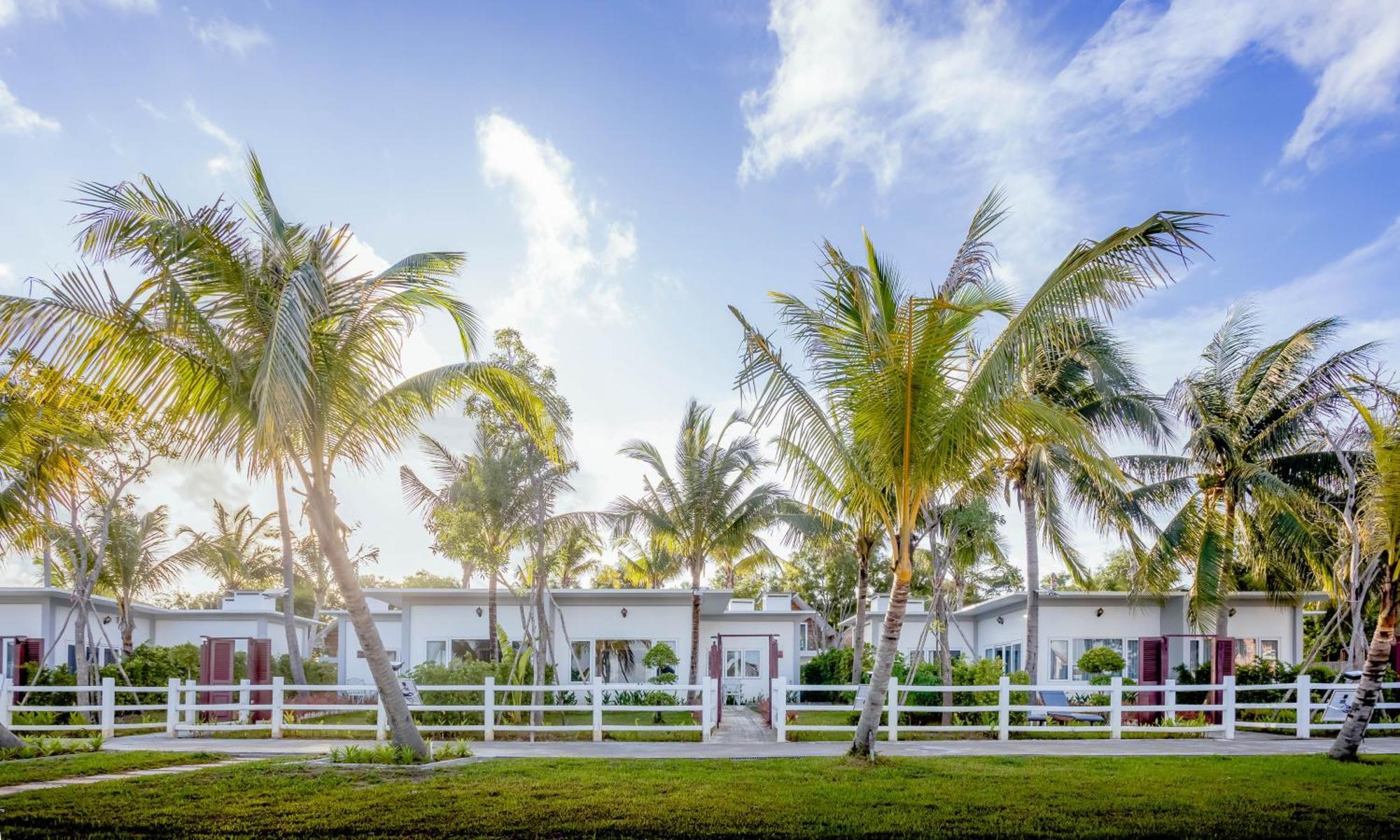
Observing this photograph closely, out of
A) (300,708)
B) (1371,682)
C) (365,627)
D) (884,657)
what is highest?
(365,627)

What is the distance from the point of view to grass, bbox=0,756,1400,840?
7.95m

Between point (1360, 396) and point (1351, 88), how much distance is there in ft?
27.0

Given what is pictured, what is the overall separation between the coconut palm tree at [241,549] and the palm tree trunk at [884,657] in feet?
80.8

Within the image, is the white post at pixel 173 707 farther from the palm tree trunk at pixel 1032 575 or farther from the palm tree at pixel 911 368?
the palm tree trunk at pixel 1032 575

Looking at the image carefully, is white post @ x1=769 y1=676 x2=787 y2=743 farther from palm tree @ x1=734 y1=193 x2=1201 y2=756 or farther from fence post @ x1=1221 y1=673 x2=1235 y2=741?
fence post @ x1=1221 y1=673 x2=1235 y2=741

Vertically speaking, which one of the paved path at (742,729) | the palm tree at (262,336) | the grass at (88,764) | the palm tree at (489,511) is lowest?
the paved path at (742,729)

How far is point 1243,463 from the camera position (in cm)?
2098

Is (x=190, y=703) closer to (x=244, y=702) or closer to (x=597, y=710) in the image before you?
(x=244, y=702)

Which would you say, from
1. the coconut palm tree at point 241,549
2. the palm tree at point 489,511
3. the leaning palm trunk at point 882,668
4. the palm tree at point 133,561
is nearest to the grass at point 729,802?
the leaning palm trunk at point 882,668

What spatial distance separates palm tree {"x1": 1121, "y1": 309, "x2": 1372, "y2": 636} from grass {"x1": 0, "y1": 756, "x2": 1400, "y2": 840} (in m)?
10.2

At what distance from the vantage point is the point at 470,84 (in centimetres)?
1362

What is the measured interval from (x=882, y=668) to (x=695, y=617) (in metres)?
12.2

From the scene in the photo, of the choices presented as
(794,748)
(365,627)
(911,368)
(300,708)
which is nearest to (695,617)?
(794,748)

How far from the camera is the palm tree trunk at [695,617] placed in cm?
2320
